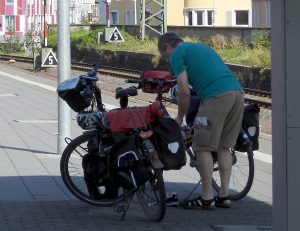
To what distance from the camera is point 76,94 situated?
29.0 feet

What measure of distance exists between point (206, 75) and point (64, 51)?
174 inches

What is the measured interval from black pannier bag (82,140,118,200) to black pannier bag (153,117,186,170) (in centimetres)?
51

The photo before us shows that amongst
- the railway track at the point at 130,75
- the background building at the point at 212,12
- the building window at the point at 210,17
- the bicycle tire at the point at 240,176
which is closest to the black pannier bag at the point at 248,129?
the bicycle tire at the point at 240,176

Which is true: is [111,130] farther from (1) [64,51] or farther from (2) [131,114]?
(1) [64,51]

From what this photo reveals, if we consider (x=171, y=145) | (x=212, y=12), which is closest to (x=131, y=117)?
(x=171, y=145)

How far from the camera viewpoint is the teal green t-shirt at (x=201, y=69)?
27.9 feet

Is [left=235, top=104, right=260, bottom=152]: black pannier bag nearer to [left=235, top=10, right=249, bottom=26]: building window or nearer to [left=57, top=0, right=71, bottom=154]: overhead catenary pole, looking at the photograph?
[left=57, top=0, right=71, bottom=154]: overhead catenary pole

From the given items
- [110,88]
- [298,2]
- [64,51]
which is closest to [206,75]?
[298,2]

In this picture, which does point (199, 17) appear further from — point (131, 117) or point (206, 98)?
point (131, 117)

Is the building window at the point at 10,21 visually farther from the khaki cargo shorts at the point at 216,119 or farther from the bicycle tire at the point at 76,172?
the khaki cargo shorts at the point at 216,119

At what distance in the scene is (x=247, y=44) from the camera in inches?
1468

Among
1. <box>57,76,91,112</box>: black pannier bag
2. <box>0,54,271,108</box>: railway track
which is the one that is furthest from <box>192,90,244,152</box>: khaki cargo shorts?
<box>0,54,271,108</box>: railway track

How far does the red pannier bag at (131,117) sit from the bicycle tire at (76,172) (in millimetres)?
546

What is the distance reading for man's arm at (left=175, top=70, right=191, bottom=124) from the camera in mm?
8367
